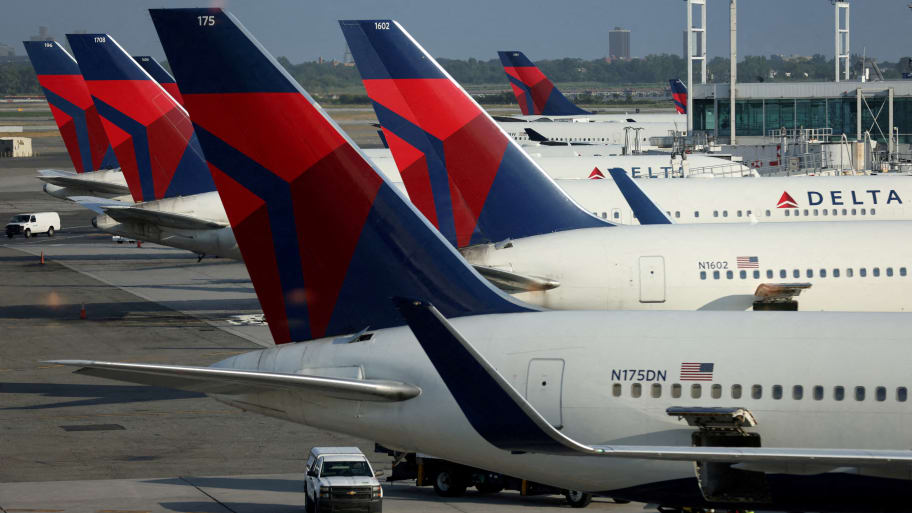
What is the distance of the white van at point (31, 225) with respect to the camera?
287ft

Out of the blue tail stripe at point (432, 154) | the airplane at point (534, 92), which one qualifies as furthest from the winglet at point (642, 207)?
the airplane at point (534, 92)

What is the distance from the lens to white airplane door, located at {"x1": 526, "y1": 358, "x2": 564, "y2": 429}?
58.2ft

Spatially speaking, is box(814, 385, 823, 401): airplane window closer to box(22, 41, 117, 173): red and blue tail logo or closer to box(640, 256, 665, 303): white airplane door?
box(640, 256, 665, 303): white airplane door

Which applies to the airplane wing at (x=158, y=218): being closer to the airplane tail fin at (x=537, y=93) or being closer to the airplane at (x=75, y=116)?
the airplane at (x=75, y=116)

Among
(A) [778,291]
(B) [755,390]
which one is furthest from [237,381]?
(A) [778,291]

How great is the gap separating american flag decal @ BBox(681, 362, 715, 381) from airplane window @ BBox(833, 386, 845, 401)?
1.59 meters

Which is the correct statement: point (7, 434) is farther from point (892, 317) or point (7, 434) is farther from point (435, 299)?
point (892, 317)

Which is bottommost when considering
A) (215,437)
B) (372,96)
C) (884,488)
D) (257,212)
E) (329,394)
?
(215,437)

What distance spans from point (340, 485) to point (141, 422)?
11.8 m

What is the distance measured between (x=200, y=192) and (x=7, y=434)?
19.2 meters

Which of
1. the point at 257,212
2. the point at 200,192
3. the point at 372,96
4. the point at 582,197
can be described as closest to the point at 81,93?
the point at 200,192

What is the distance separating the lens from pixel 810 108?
81125 mm

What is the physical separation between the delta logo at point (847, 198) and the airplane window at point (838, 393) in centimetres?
2793

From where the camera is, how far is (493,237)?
34.5 metres
